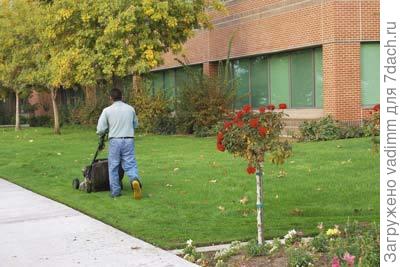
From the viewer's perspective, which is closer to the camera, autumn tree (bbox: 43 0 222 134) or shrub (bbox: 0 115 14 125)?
autumn tree (bbox: 43 0 222 134)

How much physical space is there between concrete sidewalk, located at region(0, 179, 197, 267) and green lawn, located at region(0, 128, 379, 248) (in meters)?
0.29

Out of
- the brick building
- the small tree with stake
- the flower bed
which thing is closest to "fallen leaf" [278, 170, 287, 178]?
the flower bed

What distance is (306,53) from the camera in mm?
21125

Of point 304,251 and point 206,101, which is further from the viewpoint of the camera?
point 206,101

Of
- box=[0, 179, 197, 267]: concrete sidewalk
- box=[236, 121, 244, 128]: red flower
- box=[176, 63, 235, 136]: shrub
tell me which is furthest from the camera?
box=[176, 63, 235, 136]: shrub

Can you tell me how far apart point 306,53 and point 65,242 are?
50.4ft

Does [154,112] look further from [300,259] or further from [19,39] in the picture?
[300,259]

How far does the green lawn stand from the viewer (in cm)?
762

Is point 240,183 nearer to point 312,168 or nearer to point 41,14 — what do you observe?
point 312,168

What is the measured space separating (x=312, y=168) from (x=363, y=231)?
6184 millimetres

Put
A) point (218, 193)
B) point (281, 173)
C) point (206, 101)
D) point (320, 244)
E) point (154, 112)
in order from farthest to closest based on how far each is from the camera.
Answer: point (154, 112) < point (206, 101) < point (281, 173) < point (218, 193) < point (320, 244)

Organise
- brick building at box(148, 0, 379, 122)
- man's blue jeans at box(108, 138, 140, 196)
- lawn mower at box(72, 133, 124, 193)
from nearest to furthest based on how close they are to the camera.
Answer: man's blue jeans at box(108, 138, 140, 196), lawn mower at box(72, 133, 124, 193), brick building at box(148, 0, 379, 122)

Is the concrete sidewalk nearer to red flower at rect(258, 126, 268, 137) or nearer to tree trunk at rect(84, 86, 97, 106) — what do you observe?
red flower at rect(258, 126, 268, 137)

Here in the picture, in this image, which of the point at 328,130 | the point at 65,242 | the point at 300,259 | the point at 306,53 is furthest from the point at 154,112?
the point at 300,259
